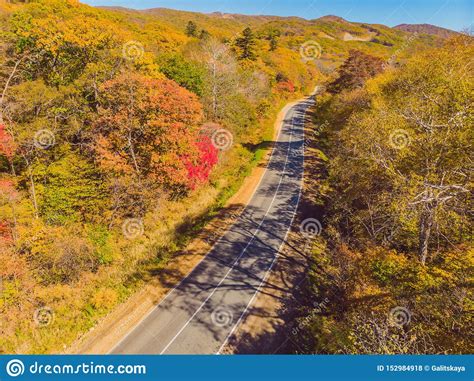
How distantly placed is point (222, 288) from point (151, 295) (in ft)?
15.7

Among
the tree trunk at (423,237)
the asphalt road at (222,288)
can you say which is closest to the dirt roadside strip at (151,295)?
the asphalt road at (222,288)

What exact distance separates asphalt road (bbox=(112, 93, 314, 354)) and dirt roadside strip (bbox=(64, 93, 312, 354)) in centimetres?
50

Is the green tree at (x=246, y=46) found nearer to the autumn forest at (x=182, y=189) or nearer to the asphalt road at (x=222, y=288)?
the autumn forest at (x=182, y=189)

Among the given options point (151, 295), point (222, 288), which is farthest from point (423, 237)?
point (151, 295)

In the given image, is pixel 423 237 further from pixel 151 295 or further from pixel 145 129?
pixel 145 129

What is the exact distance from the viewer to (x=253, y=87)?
50.0m

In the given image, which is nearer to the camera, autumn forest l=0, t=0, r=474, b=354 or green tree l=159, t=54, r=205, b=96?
autumn forest l=0, t=0, r=474, b=354

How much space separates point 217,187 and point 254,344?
60.5 ft

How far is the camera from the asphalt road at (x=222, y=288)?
15547 millimetres

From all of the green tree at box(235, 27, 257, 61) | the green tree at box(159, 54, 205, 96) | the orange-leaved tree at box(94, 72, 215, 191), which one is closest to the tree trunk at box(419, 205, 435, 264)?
the orange-leaved tree at box(94, 72, 215, 191)

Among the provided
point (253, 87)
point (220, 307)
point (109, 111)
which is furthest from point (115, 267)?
point (253, 87)

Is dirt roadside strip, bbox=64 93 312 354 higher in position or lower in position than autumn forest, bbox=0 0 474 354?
lower

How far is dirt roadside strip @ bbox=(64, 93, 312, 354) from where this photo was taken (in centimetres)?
1528

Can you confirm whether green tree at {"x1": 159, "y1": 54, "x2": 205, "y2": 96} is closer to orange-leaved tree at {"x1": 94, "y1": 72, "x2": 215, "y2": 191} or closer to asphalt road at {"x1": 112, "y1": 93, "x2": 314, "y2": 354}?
orange-leaved tree at {"x1": 94, "y1": 72, "x2": 215, "y2": 191}
